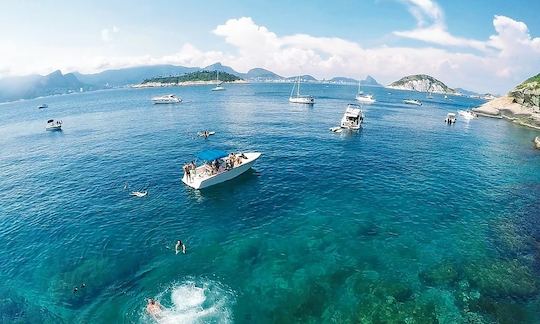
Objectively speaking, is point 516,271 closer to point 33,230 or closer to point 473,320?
point 473,320

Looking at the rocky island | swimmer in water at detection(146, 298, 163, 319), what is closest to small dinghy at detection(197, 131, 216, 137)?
swimmer in water at detection(146, 298, 163, 319)

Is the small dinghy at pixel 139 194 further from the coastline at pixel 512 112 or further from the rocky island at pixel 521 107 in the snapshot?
the coastline at pixel 512 112

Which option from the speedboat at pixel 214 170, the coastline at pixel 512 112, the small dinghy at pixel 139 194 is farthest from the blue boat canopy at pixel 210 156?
the coastline at pixel 512 112

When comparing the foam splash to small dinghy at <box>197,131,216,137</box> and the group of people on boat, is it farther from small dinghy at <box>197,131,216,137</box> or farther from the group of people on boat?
small dinghy at <box>197,131,216,137</box>

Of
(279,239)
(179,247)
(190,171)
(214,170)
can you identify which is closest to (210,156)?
(214,170)

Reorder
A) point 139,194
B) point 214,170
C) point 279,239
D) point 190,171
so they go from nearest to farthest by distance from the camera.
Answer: point 279,239, point 139,194, point 190,171, point 214,170

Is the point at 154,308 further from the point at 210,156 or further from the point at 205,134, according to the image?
the point at 205,134

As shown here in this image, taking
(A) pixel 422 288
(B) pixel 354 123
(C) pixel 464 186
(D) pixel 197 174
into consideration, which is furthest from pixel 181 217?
(B) pixel 354 123
